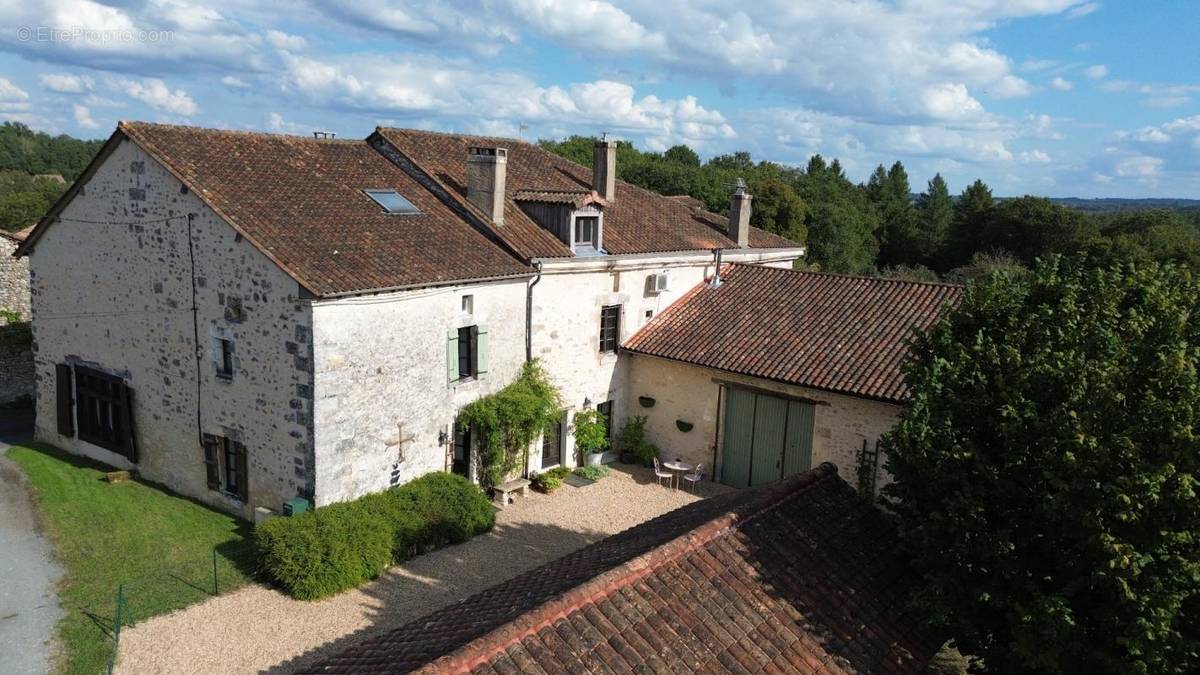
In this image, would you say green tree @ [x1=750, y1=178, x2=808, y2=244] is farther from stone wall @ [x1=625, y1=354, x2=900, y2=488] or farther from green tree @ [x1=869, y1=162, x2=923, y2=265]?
stone wall @ [x1=625, y1=354, x2=900, y2=488]

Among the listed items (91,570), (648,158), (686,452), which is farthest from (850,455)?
(648,158)

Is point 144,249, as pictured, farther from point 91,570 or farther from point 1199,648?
point 1199,648

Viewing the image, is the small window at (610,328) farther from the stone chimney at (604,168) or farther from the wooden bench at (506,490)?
the wooden bench at (506,490)

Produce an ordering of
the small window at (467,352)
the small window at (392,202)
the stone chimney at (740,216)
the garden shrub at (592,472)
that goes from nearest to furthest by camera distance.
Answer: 1. the small window at (467,352)
2. the small window at (392,202)
3. the garden shrub at (592,472)
4. the stone chimney at (740,216)

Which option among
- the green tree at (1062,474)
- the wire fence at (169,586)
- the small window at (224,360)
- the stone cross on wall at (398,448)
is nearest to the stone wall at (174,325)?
the small window at (224,360)

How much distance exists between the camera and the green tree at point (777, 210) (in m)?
61.8

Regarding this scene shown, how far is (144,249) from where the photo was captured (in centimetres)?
1769

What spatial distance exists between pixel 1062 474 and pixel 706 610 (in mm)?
4178

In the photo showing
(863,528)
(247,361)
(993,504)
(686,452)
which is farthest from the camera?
(686,452)

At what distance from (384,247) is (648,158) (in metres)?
66.8

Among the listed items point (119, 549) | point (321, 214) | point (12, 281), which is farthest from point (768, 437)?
point (12, 281)

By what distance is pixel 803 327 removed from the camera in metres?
21.1

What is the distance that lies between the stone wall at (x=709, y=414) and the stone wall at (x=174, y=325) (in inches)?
394

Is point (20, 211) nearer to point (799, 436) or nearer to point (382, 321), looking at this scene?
point (382, 321)
